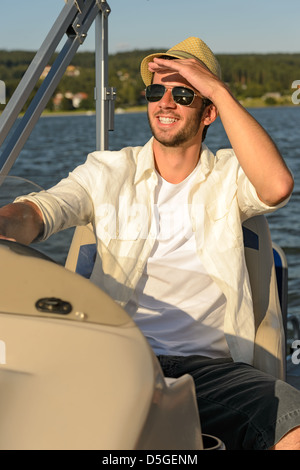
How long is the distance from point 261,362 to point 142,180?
27.9 inches

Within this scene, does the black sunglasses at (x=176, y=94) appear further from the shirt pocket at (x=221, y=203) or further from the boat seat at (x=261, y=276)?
the boat seat at (x=261, y=276)

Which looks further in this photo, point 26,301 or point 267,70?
point 267,70

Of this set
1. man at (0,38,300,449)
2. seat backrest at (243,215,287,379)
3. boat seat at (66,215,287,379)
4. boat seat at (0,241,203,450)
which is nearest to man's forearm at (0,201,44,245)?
man at (0,38,300,449)

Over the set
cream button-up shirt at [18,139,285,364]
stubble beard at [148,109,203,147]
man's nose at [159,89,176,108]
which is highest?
man's nose at [159,89,176,108]

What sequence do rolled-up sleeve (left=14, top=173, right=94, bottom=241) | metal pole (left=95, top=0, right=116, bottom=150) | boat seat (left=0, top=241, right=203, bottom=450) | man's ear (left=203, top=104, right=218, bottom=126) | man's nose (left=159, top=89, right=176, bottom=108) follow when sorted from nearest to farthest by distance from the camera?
boat seat (left=0, top=241, right=203, bottom=450)
rolled-up sleeve (left=14, top=173, right=94, bottom=241)
man's nose (left=159, top=89, right=176, bottom=108)
man's ear (left=203, top=104, right=218, bottom=126)
metal pole (left=95, top=0, right=116, bottom=150)

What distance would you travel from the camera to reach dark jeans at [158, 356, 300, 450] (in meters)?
1.82

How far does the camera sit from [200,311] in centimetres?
232

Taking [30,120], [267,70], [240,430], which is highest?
[267,70]

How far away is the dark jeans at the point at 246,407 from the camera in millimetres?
1824

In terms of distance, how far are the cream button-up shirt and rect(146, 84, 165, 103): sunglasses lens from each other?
0.55 ft

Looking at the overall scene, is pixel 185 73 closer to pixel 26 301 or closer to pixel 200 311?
pixel 200 311

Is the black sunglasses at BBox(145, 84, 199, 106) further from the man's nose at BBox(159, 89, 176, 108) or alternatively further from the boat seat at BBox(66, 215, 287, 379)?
the boat seat at BBox(66, 215, 287, 379)

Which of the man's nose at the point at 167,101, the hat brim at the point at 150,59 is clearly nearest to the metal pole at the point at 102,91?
the hat brim at the point at 150,59
